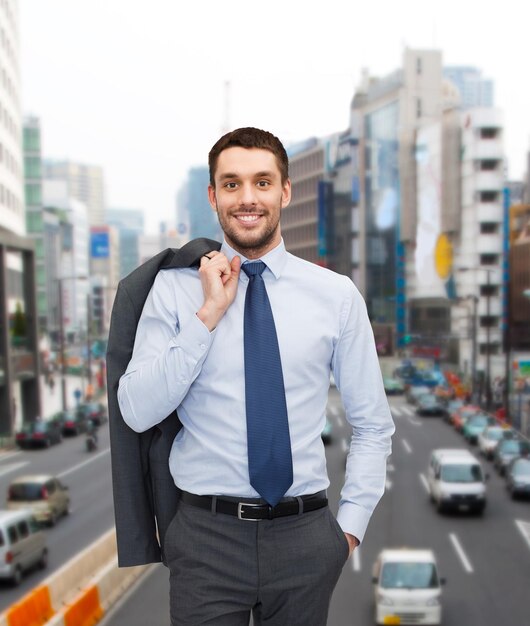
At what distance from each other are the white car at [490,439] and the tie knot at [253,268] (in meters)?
33.3

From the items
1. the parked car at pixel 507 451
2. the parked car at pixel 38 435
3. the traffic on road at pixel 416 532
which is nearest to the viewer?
the traffic on road at pixel 416 532

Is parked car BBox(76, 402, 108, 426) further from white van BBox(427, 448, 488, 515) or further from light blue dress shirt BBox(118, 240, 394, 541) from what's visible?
light blue dress shirt BBox(118, 240, 394, 541)

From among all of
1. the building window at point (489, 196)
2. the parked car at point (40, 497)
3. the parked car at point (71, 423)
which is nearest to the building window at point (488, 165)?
the building window at point (489, 196)

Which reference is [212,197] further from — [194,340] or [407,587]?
[407,587]

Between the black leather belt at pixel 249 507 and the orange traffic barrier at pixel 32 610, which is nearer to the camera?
the black leather belt at pixel 249 507

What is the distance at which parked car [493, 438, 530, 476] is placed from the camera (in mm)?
32344

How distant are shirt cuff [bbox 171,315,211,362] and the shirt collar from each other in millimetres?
415

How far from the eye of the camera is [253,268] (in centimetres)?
295

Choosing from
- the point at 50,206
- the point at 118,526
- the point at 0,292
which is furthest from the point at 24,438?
the point at 50,206

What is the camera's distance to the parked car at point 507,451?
32.3 m

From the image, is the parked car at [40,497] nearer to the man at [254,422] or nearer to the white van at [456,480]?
the white van at [456,480]

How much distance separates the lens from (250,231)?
9.39 feet

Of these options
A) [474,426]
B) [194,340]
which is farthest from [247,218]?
[474,426]

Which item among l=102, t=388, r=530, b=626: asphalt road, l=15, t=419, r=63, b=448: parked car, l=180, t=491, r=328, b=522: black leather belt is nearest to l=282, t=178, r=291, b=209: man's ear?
l=180, t=491, r=328, b=522: black leather belt
